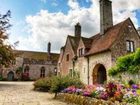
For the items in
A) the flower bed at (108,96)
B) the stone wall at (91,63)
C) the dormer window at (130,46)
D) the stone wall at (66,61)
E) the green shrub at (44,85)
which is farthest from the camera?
the stone wall at (66,61)

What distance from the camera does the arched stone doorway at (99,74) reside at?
24327mm

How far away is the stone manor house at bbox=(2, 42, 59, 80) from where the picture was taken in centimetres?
Result: 4912

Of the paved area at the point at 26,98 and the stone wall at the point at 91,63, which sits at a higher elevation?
the stone wall at the point at 91,63

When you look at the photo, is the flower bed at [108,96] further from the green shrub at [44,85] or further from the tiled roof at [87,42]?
the tiled roof at [87,42]

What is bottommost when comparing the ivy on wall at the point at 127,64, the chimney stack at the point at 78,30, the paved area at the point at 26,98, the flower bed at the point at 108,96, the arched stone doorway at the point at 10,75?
the paved area at the point at 26,98

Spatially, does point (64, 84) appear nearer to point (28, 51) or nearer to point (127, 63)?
point (127, 63)

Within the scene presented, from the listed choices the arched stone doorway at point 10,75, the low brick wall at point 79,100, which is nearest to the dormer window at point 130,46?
the low brick wall at point 79,100

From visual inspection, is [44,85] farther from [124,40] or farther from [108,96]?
[108,96]

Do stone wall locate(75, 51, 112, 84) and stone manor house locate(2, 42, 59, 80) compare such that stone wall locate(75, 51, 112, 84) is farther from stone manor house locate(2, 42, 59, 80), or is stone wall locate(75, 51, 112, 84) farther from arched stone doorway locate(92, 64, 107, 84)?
stone manor house locate(2, 42, 59, 80)

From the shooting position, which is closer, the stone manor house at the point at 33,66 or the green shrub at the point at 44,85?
the green shrub at the point at 44,85

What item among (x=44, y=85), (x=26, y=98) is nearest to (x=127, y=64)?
(x=44, y=85)

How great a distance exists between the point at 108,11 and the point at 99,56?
20.2ft

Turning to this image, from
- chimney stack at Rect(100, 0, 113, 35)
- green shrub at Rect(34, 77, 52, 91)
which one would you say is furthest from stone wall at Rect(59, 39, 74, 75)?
green shrub at Rect(34, 77, 52, 91)

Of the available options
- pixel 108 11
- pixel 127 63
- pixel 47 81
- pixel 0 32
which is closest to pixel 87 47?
pixel 108 11
